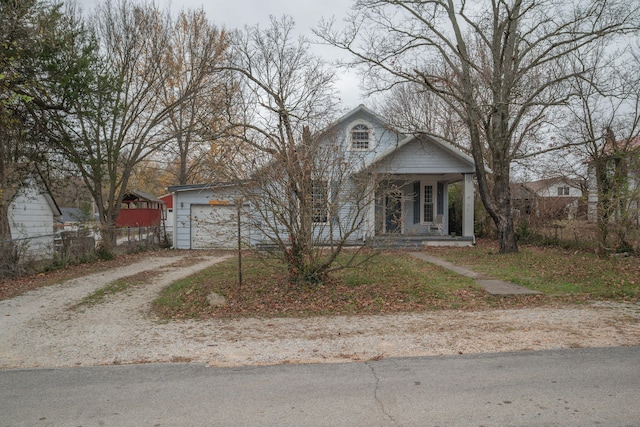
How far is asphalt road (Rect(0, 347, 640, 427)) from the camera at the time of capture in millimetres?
3770

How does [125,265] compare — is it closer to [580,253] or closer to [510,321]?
[510,321]

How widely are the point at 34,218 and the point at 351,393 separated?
63.8ft

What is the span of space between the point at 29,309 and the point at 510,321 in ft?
28.8

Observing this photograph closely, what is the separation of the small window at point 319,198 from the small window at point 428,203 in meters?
14.1

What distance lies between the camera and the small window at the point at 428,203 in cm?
2208

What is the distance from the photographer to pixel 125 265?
15141 millimetres

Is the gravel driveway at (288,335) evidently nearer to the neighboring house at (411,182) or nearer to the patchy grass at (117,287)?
the patchy grass at (117,287)

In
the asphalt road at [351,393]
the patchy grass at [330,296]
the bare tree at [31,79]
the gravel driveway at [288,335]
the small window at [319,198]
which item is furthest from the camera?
the bare tree at [31,79]

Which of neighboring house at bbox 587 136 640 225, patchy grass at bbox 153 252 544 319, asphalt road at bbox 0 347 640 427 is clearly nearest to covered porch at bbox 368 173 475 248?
neighboring house at bbox 587 136 640 225

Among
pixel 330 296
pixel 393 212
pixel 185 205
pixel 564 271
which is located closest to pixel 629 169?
pixel 564 271

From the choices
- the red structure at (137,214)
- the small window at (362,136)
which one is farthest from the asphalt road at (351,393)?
the red structure at (137,214)

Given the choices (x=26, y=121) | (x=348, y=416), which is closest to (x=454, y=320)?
(x=348, y=416)

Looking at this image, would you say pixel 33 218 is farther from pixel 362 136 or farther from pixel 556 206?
pixel 556 206

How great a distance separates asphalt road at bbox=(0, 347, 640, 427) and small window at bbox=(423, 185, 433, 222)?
16.8 m
